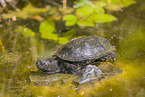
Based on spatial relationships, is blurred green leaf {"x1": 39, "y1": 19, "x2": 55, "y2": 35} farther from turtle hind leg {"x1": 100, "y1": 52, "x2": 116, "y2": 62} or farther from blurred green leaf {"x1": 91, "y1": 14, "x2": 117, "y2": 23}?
turtle hind leg {"x1": 100, "y1": 52, "x2": 116, "y2": 62}

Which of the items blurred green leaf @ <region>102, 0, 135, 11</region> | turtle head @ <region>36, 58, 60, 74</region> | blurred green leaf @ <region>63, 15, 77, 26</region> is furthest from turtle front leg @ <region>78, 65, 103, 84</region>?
blurred green leaf @ <region>102, 0, 135, 11</region>

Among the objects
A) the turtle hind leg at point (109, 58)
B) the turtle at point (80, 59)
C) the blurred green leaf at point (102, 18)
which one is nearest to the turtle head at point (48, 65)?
the turtle at point (80, 59)

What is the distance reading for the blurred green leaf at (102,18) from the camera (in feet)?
16.9

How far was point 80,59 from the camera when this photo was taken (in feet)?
10.0

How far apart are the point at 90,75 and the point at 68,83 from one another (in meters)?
0.40

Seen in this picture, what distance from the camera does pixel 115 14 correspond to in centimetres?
570

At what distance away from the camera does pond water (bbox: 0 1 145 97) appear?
8.95 ft

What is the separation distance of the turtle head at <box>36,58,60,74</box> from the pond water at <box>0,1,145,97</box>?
279 millimetres

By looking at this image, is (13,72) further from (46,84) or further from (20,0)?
(20,0)

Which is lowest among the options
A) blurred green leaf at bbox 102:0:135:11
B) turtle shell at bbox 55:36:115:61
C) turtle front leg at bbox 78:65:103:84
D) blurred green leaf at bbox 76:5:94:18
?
turtle front leg at bbox 78:65:103:84

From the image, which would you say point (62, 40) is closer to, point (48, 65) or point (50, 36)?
point (50, 36)

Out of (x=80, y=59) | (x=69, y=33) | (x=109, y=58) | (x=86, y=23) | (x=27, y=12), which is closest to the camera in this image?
(x=80, y=59)

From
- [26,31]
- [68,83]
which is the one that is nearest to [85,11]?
[26,31]

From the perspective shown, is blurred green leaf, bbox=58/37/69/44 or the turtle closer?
the turtle
